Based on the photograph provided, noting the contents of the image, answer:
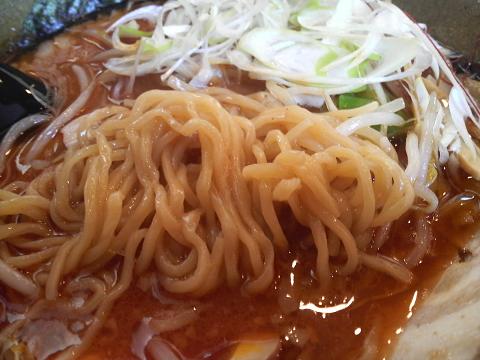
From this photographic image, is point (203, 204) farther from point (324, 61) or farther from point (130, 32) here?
point (130, 32)

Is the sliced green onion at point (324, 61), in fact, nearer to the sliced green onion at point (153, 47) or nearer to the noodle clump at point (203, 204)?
the noodle clump at point (203, 204)

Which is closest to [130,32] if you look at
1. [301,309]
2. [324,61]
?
[324,61]

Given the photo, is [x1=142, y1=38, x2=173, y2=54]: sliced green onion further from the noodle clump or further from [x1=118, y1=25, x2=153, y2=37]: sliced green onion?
the noodle clump

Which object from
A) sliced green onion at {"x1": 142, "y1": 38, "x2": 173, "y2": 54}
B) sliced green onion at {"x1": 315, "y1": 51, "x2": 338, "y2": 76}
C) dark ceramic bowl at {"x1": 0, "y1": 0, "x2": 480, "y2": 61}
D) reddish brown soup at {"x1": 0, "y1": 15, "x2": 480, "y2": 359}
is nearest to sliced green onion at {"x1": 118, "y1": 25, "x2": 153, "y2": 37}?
sliced green onion at {"x1": 142, "y1": 38, "x2": 173, "y2": 54}

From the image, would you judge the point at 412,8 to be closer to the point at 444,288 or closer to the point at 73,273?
the point at 444,288

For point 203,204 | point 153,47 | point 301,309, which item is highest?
point 153,47
